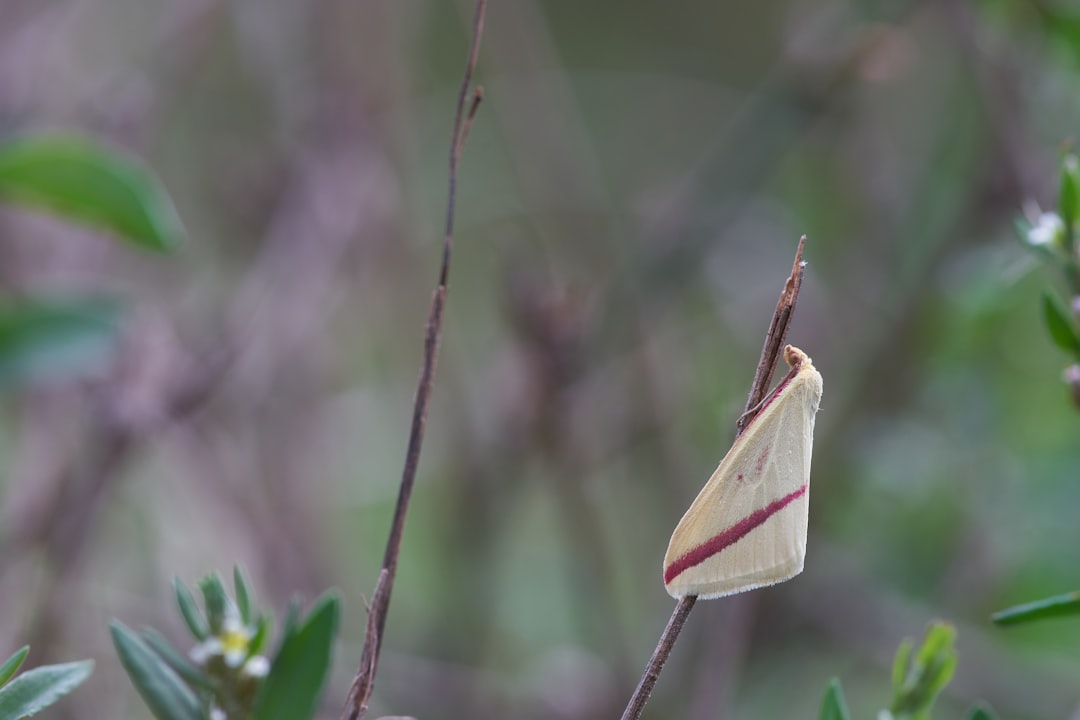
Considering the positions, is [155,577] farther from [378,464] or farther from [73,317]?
[378,464]

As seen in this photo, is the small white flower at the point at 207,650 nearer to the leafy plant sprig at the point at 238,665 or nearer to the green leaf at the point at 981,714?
the leafy plant sprig at the point at 238,665

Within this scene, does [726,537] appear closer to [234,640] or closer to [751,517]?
[751,517]

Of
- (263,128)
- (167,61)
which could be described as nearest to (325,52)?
(167,61)

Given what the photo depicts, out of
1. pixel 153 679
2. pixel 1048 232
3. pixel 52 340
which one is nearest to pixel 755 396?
pixel 1048 232

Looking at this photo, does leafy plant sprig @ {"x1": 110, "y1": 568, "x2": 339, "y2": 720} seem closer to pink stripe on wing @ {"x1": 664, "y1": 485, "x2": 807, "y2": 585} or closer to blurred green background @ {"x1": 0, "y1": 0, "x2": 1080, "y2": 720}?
pink stripe on wing @ {"x1": 664, "y1": 485, "x2": 807, "y2": 585}

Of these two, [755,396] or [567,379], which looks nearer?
[755,396]

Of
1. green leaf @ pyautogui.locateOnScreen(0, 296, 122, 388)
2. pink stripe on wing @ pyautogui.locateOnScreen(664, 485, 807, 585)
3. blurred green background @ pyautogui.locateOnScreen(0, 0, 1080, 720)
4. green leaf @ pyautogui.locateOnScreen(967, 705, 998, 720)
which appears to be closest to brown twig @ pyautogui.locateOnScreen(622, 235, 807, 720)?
pink stripe on wing @ pyautogui.locateOnScreen(664, 485, 807, 585)
